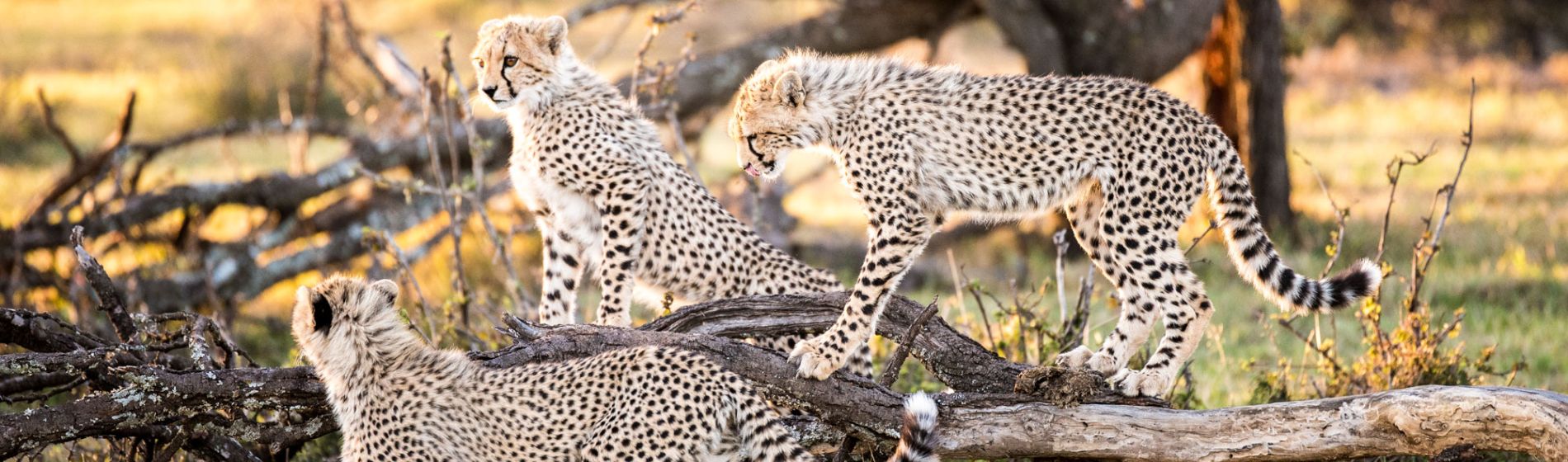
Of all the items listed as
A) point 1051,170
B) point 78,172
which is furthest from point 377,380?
point 78,172

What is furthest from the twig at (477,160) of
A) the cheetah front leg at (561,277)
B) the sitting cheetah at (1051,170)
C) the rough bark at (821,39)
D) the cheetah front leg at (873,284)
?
the rough bark at (821,39)

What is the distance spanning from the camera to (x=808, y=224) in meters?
10.3

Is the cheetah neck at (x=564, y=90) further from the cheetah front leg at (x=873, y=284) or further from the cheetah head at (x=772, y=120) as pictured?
the cheetah front leg at (x=873, y=284)

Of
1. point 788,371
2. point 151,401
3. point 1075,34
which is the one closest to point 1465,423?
point 788,371

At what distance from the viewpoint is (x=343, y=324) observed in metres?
3.95

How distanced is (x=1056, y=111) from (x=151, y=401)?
2.55 meters

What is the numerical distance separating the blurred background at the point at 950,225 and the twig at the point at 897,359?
0.87 m

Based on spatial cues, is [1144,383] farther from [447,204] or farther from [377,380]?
[447,204]

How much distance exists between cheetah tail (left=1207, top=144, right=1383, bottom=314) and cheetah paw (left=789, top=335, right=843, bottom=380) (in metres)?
1.26

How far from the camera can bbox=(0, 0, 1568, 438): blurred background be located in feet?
18.4

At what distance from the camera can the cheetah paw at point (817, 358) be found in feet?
13.2

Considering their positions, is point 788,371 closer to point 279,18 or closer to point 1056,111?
point 1056,111

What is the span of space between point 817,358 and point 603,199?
1.20m

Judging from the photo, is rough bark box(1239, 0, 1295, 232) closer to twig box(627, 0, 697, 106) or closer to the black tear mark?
twig box(627, 0, 697, 106)
